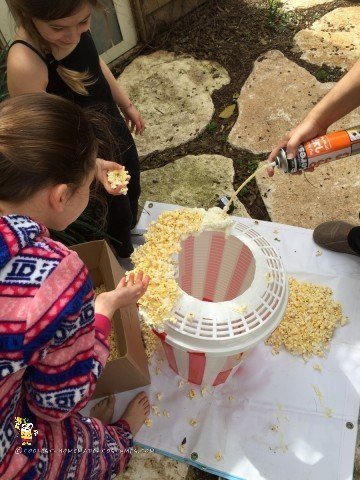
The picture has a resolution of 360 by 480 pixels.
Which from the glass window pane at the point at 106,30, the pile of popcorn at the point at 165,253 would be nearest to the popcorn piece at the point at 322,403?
the pile of popcorn at the point at 165,253

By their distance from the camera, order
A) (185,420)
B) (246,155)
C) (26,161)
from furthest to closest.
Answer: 1. (246,155)
2. (185,420)
3. (26,161)

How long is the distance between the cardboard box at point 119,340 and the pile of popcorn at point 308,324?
1.56 ft

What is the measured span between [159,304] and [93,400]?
0.58m

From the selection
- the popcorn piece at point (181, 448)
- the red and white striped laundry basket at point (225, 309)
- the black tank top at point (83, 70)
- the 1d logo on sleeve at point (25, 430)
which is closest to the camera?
the 1d logo on sleeve at point (25, 430)

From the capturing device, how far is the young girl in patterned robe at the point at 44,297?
73cm

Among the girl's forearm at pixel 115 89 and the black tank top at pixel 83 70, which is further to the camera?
the girl's forearm at pixel 115 89

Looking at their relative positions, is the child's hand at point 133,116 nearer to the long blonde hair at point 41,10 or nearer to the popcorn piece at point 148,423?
the long blonde hair at point 41,10

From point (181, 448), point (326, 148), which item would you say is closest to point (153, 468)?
point (181, 448)

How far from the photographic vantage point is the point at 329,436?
1314 mm

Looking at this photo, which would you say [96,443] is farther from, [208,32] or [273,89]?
[208,32]

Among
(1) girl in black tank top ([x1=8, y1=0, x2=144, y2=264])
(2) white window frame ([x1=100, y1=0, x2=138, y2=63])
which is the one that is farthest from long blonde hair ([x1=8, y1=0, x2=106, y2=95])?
(2) white window frame ([x1=100, y1=0, x2=138, y2=63])

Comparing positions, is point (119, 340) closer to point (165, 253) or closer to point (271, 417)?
point (165, 253)

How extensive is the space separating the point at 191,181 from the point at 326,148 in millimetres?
840

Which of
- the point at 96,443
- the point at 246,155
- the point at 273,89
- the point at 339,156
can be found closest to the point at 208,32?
the point at 273,89
